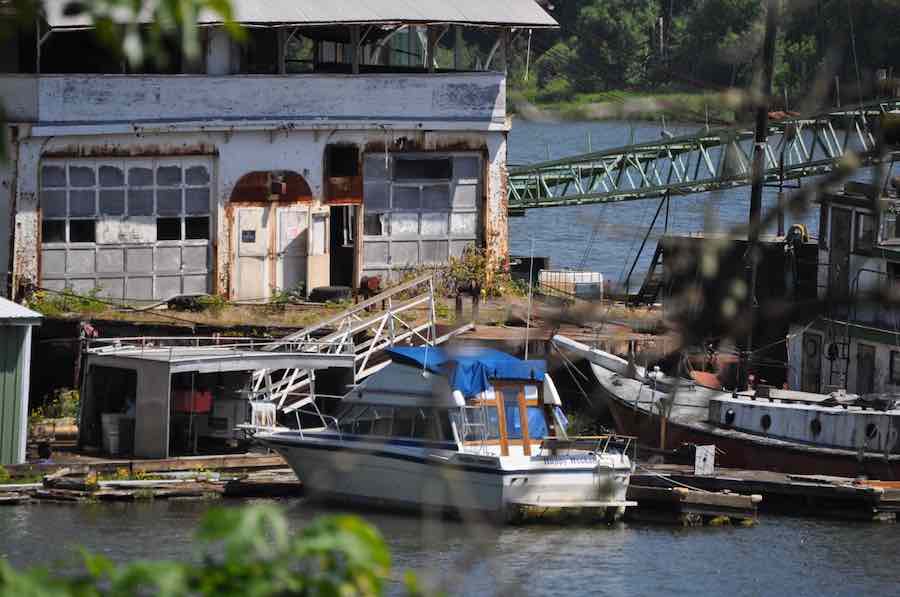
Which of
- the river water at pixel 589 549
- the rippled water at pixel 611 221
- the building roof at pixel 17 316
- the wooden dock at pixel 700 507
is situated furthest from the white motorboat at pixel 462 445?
the rippled water at pixel 611 221

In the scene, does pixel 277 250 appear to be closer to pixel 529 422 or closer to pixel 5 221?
pixel 5 221

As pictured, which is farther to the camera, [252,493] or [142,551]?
[252,493]

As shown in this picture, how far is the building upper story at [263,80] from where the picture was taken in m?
32.2

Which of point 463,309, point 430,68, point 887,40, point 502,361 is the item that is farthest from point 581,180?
point 887,40

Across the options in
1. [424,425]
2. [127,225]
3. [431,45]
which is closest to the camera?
[424,425]

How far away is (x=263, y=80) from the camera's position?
3381cm

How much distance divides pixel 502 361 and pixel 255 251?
7784 mm

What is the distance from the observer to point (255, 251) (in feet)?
112

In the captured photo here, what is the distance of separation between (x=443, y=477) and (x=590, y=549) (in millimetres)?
2314

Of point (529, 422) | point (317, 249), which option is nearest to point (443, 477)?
point (529, 422)

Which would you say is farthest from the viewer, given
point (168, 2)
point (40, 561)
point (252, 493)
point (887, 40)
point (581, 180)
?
point (581, 180)

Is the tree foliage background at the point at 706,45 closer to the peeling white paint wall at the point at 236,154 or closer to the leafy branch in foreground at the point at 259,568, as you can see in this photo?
the leafy branch in foreground at the point at 259,568

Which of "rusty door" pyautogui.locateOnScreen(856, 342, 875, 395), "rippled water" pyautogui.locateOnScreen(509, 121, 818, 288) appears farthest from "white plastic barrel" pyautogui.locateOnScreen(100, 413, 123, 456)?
"rippled water" pyautogui.locateOnScreen(509, 121, 818, 288)

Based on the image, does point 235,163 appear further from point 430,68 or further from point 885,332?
point 885,332
